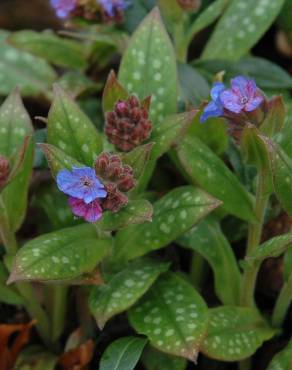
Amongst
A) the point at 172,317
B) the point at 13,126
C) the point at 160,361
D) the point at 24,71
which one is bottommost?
the point at 160,361

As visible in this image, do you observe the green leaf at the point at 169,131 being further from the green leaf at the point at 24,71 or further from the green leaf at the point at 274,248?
the green leaf at the point at 24,71

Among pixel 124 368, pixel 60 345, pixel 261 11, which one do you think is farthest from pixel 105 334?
pixel 261 11

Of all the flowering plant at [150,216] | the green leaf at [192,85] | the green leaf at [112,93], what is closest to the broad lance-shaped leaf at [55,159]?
the flowering plant at [150,216]

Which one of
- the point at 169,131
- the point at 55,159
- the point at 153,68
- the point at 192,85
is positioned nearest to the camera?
the point at 55,159

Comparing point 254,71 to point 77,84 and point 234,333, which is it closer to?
point 77,84

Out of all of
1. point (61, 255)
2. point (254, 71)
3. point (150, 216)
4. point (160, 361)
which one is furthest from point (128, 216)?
point (254, 71)

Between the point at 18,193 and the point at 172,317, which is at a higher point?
the point at 18,193

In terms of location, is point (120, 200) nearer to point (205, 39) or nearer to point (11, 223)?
point (11, 223)
